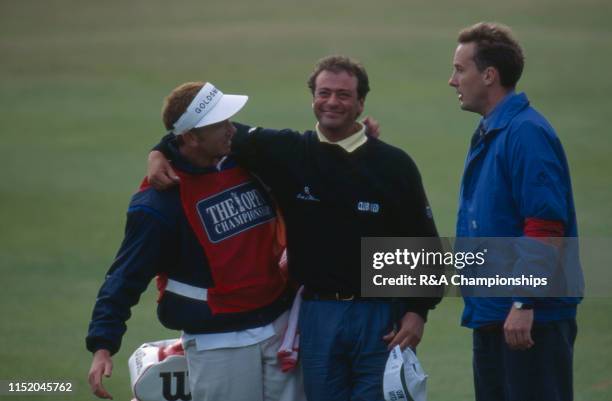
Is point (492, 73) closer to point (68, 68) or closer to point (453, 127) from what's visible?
point (453, 127)

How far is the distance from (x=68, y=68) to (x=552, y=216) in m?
20.2

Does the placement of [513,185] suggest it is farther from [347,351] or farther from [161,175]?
[161,175]

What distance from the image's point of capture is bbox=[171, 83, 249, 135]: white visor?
19.7ft

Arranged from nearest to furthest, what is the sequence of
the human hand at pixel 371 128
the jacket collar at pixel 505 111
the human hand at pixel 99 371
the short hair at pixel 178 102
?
the human hand at pixel 99 371, the jacket collar at pixel 505 111, the short hair at pixel 178 102, the human hand at pixel 371 128

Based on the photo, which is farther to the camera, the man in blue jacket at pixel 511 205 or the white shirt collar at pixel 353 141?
the white shirt collar at pixel 353 141

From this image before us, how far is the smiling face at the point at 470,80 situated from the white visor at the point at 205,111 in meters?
1.09

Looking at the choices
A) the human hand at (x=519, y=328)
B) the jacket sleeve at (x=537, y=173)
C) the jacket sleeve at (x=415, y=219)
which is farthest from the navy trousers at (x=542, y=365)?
the jacket sleeve at (x=537, y=173)

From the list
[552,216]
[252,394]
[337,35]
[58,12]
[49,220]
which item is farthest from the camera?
[58,12]

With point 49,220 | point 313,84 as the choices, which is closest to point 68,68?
point 49,220

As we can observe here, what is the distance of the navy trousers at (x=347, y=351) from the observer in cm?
592

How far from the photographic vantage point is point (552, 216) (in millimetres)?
5715

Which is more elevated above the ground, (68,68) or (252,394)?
(68,68)

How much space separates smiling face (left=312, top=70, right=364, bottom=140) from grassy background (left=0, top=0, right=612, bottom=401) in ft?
10.7

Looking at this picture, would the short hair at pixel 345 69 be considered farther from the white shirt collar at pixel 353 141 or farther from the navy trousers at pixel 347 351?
the navy trousers at pixel 347 351
